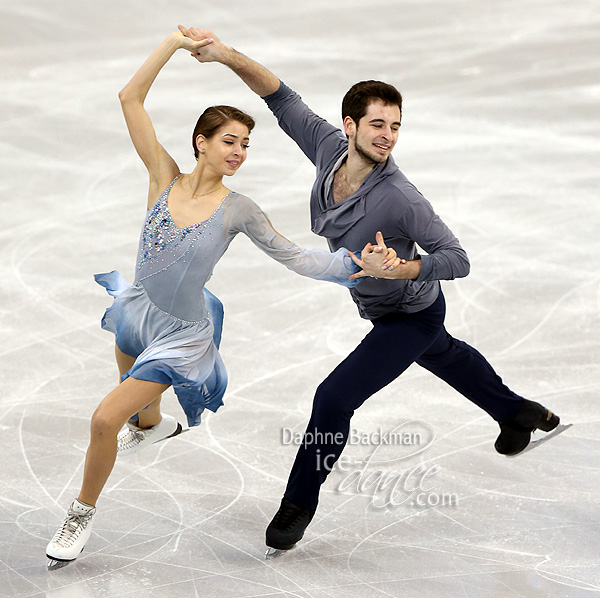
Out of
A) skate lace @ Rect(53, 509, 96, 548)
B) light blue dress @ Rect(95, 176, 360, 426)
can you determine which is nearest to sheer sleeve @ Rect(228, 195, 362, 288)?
light blue dress @ Rect(95, 176, 360, 426)

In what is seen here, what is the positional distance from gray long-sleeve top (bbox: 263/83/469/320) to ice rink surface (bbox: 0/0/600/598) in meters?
0.89

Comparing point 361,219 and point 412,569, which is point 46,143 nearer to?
point 361,219

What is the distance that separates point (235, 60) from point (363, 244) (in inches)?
34.1

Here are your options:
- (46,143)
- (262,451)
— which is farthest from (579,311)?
(46,143)

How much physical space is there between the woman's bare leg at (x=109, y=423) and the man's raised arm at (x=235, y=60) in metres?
1.22

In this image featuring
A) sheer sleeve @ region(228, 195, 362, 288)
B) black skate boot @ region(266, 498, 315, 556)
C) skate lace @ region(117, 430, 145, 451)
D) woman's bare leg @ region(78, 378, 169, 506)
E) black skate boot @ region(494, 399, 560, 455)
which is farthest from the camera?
black skate boot @ region(494, 399, 560, 455)

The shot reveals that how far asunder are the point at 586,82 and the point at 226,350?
6.18 metres

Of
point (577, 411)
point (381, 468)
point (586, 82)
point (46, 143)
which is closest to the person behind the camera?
point (381, 468)

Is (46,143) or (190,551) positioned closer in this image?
(190,551)

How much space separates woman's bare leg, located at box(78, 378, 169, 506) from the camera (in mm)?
3227

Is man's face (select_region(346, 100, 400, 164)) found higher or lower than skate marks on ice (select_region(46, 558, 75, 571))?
higher

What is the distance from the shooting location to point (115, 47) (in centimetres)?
1053

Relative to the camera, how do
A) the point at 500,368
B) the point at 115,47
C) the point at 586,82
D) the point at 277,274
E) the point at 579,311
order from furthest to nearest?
the point at 115,47 → the point at 586,82 → the point at 277,274 → the point at 579,311 → the point at 500,368

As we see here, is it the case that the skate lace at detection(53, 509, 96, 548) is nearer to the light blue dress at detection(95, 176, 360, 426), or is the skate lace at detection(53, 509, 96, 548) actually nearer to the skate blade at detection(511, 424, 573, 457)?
the light blue dress at detection(95, 176, 360, 426)
